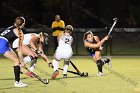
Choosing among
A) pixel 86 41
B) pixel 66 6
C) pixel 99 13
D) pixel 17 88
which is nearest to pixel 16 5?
pixel 66 6

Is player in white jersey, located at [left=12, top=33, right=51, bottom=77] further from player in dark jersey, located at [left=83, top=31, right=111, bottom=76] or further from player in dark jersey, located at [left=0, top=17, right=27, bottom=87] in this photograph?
player in dark jersey, located at [left=0, top=17, right=27, bottom=87]

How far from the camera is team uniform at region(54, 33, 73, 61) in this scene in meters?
13.8

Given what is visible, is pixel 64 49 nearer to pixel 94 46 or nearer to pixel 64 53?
pixel 64 53

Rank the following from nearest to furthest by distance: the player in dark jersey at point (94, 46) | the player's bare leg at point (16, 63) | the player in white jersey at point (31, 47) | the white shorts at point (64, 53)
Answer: the player's bare leg at point (16, 63)
the white shorts at point (64, 53)
the player in white jersey at point (31, 47)
the player in dark jersey at point (94, 46)

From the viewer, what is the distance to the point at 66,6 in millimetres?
39281

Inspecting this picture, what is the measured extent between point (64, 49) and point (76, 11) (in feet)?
86.0

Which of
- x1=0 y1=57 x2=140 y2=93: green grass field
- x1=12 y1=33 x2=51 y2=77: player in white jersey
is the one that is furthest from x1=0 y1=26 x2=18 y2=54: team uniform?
x1=12 y1=33 x2=51 y2=77: player in white jersey

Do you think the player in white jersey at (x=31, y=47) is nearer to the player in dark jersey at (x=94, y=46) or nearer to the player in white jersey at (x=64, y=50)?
the player in white jersey at (x=64, y=50)

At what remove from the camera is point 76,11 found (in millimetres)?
39875

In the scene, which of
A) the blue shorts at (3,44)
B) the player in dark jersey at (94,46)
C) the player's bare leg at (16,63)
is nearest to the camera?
the blue shorts at (3,44)

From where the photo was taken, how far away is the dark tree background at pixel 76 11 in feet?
125

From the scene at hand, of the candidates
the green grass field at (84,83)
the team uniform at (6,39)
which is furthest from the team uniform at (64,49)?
the team uniform at (6,39)

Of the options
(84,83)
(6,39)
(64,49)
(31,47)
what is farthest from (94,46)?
(6,39)

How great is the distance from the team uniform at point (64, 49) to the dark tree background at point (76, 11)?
23596 millimetres
